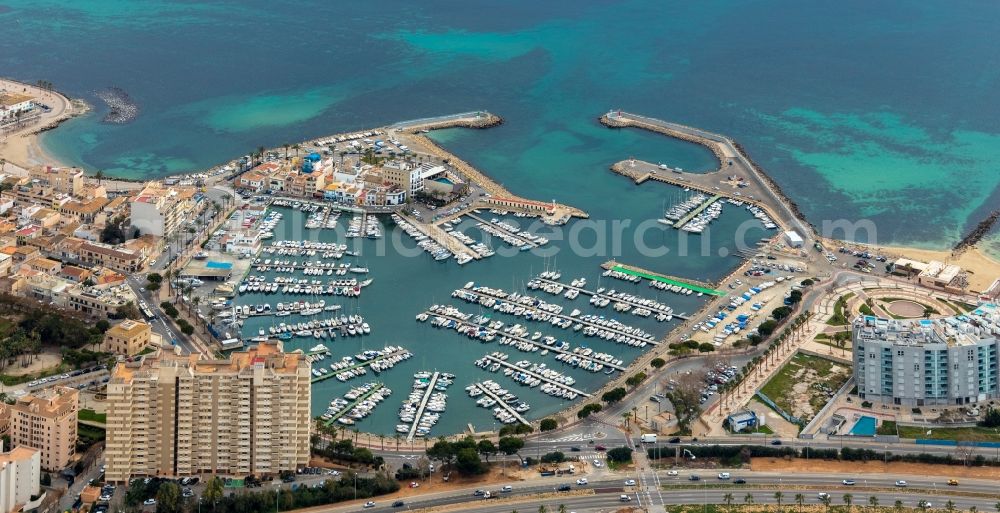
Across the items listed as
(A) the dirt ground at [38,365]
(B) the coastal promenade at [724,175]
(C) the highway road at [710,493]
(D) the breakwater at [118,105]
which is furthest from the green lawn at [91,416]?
(D) the breakwater at [118,105]

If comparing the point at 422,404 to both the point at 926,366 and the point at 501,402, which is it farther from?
the point at 926,366

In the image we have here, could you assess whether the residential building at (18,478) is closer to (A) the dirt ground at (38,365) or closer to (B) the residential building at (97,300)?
(A) the dirt ground at (38,365)

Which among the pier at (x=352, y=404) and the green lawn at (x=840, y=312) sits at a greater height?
the green lawn at (x=840, y=312)

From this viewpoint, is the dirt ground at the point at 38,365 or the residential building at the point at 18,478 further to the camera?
the dirt ground at the point at 38,365

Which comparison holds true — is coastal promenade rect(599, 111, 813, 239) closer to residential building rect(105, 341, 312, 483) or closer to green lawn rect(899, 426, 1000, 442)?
green lawn rect(899, 426, 1000, 442)

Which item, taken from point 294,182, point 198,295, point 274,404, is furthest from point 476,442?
point 294,182

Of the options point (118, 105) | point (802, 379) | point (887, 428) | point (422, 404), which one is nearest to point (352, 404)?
point (422, 404)
